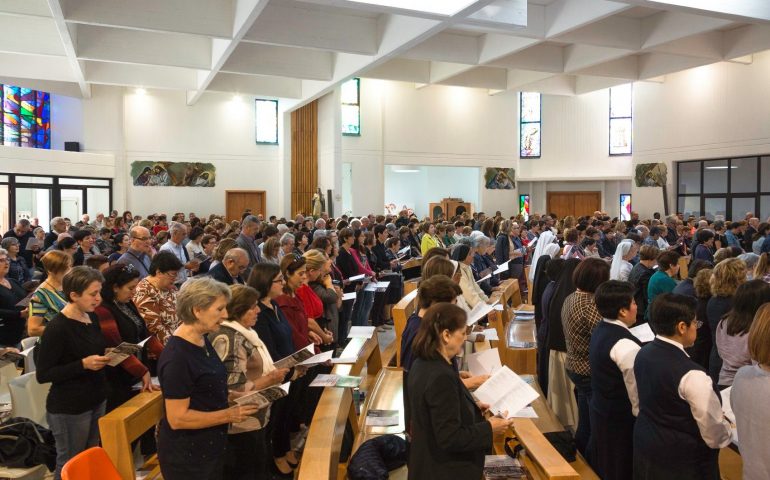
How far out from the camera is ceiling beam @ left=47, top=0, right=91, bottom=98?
10.6 metres

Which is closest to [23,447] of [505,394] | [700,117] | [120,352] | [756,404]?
[120,352]


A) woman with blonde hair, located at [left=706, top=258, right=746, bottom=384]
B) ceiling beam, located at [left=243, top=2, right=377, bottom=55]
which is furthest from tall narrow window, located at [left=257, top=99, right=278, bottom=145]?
woman with blonde hair, located at [left=706, top=258, right=746, bottom=384]

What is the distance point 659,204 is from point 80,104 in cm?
1895

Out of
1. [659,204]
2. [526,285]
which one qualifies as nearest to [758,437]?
[526,285]

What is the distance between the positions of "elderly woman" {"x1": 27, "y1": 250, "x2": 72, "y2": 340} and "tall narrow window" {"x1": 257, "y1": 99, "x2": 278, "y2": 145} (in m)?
18.5

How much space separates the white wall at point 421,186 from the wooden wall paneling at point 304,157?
6134mm

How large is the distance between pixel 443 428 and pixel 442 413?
0.06 metres

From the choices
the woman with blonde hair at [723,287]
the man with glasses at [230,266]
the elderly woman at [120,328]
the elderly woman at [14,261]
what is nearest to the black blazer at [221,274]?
the man with glasses at [230,266]

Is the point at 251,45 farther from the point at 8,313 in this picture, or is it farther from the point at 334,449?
the point at 334,449

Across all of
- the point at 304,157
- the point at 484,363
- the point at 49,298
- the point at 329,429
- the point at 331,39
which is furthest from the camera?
the point at 304,157

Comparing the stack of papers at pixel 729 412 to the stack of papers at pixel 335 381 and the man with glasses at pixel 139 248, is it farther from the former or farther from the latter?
the man with glasses at pixel 139 248

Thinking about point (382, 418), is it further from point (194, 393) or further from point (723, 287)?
point (723, 287)

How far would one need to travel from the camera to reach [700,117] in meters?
20.4

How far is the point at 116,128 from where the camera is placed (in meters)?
20.9
